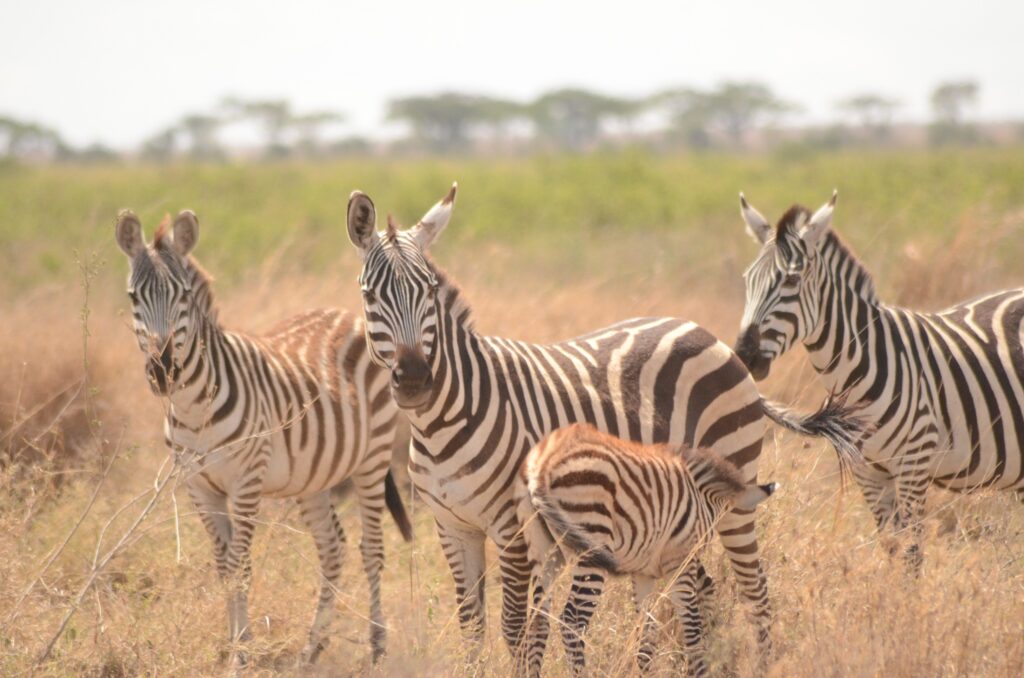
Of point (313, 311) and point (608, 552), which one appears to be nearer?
point (608, 552)

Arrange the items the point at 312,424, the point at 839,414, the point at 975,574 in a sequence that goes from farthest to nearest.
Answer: the point at 312,424
the point at 839,414
the point at 975,574

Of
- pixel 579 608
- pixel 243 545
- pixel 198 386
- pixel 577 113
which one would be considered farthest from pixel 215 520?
pixel 577 113

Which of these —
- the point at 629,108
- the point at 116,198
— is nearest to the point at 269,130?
the point at 629,108

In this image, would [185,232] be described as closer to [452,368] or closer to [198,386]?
[198,386]

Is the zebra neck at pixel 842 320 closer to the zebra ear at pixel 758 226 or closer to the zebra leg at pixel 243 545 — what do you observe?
the zebra ear at pixel 758 226

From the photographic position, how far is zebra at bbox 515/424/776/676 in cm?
441

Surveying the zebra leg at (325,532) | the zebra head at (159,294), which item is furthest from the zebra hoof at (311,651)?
the zebra head at (159,294)

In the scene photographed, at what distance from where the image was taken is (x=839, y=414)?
213 inches

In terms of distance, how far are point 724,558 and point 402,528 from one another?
2.04 metres

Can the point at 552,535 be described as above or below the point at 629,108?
below

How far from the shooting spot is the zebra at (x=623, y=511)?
441 cm

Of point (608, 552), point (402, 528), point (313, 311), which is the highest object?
point (313, 311)

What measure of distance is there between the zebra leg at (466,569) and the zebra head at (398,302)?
2.33 ft

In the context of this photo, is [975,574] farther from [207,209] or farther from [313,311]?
[207,209]
